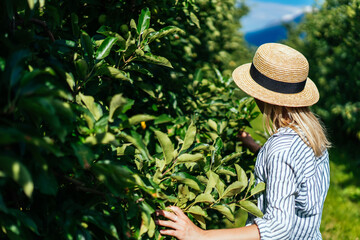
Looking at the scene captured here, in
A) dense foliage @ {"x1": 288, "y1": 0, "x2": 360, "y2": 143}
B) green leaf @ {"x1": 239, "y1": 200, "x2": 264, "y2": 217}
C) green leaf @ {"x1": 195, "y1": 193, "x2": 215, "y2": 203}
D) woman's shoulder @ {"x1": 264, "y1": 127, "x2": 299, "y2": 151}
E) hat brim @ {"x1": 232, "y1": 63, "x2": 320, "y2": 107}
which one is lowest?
dense foliage @ {"x1": 288, "y1": 0, "x2": 360, "y2": 143}

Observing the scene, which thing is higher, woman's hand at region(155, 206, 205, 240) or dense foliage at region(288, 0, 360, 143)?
woman's hand at region(155, 206, 205, 240)

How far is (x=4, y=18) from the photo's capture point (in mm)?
1126

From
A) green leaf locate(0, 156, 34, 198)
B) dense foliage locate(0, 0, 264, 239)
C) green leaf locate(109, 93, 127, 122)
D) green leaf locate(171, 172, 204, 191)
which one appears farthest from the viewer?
green leaf locate(171, 172, 204, 191)

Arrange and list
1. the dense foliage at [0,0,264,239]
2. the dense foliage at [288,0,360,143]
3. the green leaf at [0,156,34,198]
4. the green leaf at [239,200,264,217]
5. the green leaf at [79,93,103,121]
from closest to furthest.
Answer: the green leaf at [0,156,34,198] → the dense foliage at [0,0,264,239] → the green leaf at [79,93,103,121] → the green leaf at [239,200,264,217] → the dense foliage at [288,0,360,143]

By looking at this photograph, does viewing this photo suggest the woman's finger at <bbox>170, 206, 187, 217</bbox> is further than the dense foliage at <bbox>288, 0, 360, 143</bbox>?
No

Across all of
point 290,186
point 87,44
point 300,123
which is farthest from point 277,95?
point 87,44

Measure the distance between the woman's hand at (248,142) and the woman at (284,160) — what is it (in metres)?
0.37

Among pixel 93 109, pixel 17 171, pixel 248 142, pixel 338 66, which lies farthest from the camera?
pixel 338 66

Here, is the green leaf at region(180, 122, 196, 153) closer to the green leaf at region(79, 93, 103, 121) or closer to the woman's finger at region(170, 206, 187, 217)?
the woman's finger at region(170, 206, 187, 217)

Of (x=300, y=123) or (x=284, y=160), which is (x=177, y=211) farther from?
(x=300, y=123)

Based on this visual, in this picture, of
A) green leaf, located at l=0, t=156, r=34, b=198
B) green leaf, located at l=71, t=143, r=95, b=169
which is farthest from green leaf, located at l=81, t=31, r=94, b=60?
green leaf, located at l=0, t=156, r=34, b=198

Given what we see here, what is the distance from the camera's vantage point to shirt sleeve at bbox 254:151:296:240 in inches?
58.3

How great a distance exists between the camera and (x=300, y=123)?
171 centimetres

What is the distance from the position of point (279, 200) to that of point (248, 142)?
843 millimetres
